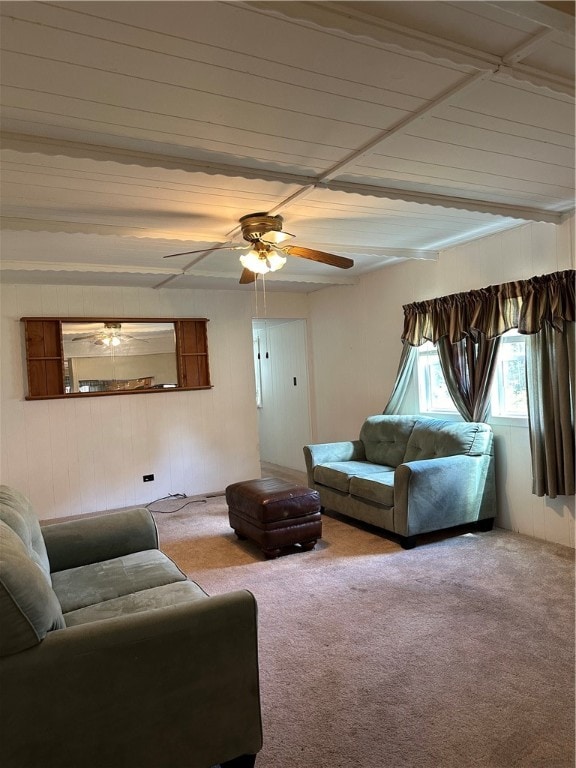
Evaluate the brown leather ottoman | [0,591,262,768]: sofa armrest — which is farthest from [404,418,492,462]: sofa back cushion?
[0,591,262,768]: sofa armrest

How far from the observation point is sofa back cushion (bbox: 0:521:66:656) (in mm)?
1458

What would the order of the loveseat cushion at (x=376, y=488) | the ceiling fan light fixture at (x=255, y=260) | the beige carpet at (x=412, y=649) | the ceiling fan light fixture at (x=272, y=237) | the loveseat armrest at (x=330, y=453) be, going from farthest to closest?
the loveseat armrest at (x=330, y=453) < the loveseat cushion at (x=376, y=488) < the ceiling fan light fixture at (x=272, y=237) < the ceiling fan light fixture at (x=255, y=260) < the beige carpet at (x=412, y=649)

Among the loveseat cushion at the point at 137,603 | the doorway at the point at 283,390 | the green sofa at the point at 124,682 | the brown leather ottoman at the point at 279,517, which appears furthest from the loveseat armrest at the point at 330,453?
the green sofa at the point at 124,682

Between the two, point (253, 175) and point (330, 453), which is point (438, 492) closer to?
point (330, 453)

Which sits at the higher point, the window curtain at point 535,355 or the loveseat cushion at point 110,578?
the window curtain at point 535,355

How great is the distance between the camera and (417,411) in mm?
5148

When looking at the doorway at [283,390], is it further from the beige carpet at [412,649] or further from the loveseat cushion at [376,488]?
the beige carpet at [412,649]

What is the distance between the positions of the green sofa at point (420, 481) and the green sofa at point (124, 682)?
2359 mm

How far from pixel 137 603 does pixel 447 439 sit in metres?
2.90

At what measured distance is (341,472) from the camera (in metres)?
4.62

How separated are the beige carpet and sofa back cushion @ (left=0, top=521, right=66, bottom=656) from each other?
0.96m

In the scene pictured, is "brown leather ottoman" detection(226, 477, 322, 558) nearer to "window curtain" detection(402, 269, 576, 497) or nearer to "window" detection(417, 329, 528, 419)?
"window curtain" detection(402, 269, 576, 497)

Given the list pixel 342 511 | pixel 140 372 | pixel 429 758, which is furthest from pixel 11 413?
pixel 429 758

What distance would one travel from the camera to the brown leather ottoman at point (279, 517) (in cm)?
381
